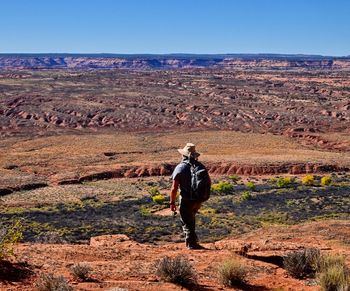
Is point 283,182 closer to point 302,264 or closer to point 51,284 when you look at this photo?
point 302,264

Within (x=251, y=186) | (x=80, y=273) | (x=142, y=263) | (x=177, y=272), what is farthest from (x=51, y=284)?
(x=251, y=186)

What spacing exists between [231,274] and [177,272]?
76 cm

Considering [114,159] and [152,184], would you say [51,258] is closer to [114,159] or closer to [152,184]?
[152,184]

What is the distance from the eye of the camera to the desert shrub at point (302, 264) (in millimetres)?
7911

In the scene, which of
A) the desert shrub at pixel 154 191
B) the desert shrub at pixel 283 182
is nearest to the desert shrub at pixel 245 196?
the desert shrub at pixel 283 182

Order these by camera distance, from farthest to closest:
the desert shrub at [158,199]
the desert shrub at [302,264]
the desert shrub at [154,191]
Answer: the desert shrub at [154,191] → the desert shrub at [158,199] → the desert shrub at [302,264]

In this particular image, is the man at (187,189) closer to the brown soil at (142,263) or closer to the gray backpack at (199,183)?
the gray backpack at (199,183)

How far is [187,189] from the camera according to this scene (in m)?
9.25

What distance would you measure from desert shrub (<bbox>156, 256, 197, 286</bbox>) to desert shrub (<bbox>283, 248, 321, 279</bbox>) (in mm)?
1668

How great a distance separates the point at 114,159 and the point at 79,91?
52.1m

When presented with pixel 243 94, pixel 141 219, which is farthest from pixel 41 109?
pixel 141 219

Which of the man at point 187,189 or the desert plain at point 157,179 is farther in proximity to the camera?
the man at point 187,189

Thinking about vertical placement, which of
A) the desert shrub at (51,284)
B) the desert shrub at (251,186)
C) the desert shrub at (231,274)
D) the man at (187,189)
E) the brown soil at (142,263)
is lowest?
the desert shrub at (251,186)

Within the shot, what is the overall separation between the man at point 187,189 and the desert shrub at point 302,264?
1961mm
